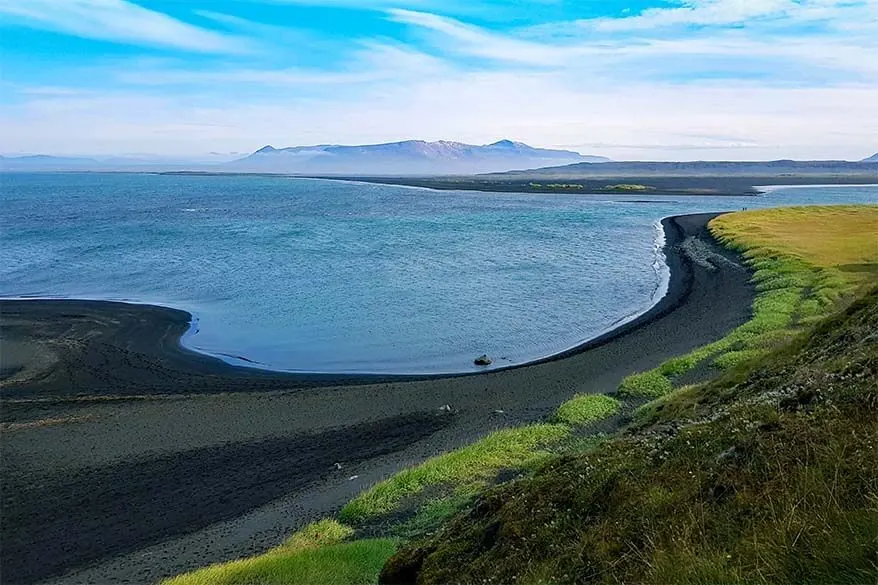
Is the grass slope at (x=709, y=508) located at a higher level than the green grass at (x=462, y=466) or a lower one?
higher

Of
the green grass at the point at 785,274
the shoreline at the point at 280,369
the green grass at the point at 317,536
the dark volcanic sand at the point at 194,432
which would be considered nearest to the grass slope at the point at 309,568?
the green grass at the point at 317,536

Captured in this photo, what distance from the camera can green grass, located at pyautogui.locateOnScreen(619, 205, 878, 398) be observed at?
2256 centimetres

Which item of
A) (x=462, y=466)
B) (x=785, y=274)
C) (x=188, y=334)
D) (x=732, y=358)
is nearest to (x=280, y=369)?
(x=188, y=334)

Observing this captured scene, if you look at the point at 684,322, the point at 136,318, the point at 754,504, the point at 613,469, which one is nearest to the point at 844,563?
the point at 754,504

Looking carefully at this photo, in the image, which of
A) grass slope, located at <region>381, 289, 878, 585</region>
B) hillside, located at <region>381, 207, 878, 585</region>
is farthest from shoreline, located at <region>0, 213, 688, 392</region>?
grass slope, located at <region>381, 289, 878, 585</region>

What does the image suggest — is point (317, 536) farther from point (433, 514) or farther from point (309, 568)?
point (309, 568)

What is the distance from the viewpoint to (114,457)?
61.4 feet

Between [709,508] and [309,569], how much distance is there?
6277mm

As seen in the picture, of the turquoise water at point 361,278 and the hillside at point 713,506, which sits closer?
the hillside at point 713,506

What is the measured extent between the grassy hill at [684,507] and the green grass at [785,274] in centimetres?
794

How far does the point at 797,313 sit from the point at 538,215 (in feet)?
264

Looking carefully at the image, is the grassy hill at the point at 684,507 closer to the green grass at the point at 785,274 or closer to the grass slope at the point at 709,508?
the grass slope at the point at 709,508

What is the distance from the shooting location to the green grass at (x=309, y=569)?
9.46 metres

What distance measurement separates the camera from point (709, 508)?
234 inches
